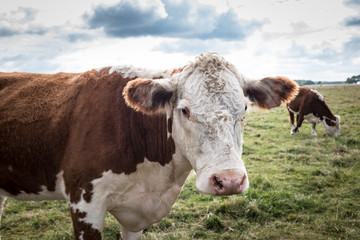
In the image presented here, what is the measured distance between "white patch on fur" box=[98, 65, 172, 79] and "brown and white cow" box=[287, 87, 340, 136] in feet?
35.4

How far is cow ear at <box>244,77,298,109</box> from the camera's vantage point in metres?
2.97

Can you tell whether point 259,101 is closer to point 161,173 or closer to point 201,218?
point 161,173

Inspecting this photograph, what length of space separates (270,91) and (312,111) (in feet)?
38.7

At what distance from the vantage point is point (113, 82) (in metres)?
3.22

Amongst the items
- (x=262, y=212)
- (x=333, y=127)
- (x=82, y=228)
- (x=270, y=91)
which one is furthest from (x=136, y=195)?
(x=333, y=127)

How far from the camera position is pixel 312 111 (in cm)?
1348

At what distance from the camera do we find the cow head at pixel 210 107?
2.26 meters

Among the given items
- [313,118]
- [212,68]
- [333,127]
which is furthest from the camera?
[313,118]

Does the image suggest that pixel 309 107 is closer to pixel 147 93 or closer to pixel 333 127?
pixel 333 127

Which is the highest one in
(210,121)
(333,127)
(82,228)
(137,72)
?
(137,72)

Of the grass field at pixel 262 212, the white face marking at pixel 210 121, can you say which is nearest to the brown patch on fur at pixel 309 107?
the grass field at pixel 262 212

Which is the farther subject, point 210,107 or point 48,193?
point 48,193

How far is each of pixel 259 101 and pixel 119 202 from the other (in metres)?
1.92

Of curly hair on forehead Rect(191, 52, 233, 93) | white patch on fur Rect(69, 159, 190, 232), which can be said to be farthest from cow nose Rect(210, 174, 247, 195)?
white patch on fur Rect(69, 159, 190, 232)
